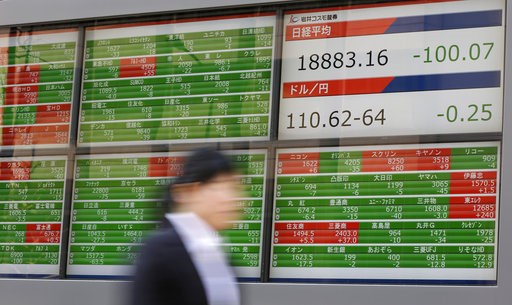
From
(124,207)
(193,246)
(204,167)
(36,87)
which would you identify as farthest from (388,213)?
(193,246)

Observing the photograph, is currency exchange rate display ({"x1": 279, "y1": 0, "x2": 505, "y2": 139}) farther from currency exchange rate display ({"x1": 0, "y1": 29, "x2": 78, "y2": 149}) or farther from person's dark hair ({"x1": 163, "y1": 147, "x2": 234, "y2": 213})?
person's dark hair ({"x1": 163, "y1": 147, "x2": 234, "y2": 213})

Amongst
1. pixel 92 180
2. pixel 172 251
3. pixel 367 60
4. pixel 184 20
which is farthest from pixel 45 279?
pixel 172 251

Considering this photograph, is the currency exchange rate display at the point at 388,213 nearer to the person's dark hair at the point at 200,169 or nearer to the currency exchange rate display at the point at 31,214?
the currency exchange rate display at the point at 31,214

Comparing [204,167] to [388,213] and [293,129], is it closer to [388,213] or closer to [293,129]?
[388,213]

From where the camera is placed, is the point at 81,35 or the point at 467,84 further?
the point at 81,35

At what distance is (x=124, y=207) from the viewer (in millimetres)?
6934

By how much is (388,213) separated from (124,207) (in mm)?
1813

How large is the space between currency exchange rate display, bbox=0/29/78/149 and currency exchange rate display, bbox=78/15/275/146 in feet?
0.51

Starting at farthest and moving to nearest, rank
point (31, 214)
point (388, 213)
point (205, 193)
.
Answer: point (31, 214) → point (388, 213) → point (205, 193)

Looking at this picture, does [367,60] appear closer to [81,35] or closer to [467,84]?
[467,84]

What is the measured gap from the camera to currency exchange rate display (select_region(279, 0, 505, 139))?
600 centimetres

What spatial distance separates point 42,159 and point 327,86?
6.95 ft

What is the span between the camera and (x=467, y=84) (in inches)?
237

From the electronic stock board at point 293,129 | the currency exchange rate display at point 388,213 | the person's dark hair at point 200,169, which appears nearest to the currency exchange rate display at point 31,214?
the electronic stock board at point 293,129
